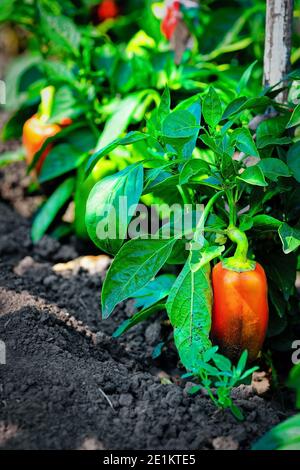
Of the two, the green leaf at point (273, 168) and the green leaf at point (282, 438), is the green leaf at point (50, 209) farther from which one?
the green leaf at point (282, 438)

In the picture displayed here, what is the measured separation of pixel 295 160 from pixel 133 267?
484 mm

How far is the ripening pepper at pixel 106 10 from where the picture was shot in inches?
139

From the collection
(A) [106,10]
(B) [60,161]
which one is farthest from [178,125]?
(A) [106,10]

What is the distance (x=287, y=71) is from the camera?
77.5 inches

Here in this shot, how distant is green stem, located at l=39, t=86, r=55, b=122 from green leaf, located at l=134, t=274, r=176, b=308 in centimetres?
104

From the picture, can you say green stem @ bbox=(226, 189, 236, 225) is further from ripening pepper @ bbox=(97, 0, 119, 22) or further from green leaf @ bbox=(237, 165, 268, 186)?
ripening pepper @ bbox=(97, 0, 119, 22)

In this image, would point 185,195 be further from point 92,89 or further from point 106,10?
point 106,10

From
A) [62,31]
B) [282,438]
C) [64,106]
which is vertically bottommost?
[282,438]

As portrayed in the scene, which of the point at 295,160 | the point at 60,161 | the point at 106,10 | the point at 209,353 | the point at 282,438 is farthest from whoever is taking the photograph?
the point at 106,10

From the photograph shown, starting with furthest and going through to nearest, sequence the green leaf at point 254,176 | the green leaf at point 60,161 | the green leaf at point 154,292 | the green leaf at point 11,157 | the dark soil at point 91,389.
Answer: the green leaf at point 11,157
the green leaf at point 60,161
the green leaf at point 154,292
the green leaf at point 254,176
the dark soil at point 91,389

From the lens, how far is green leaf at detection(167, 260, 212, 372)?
5.17 feet

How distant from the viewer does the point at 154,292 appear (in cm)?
186

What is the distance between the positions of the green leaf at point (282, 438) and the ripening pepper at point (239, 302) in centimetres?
35

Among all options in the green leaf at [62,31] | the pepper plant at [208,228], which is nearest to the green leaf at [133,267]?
the pepper plant at [208,228]
